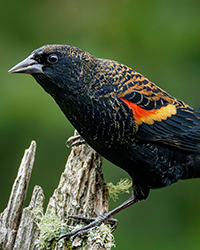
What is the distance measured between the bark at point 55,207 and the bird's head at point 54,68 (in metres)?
0.53

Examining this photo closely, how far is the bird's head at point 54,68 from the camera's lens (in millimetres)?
2568

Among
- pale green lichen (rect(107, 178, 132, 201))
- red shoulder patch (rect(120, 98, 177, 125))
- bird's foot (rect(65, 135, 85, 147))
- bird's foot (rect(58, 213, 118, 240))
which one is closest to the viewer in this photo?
bird's foot (rect(58, 213, 118, 240))

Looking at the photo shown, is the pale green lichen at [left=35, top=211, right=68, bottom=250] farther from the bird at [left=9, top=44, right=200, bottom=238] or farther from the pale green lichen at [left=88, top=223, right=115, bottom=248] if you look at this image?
the pale green lichen at [left=88, top=223, right=115, bottom=248]

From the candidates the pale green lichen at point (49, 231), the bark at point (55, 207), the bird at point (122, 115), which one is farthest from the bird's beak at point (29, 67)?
the pale green lichen at point (49, 231)

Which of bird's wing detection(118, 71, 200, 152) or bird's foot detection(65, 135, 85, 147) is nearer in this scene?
bird's wing detection(118, 71, 200, 152)

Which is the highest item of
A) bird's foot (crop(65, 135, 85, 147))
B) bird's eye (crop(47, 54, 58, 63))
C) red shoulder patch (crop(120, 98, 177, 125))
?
bird's eye (crop(47, 54, 58, 63))

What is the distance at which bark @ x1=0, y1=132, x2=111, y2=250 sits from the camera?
2564 mm

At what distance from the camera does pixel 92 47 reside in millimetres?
4359

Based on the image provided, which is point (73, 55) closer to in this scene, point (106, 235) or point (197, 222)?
point (106, 235)

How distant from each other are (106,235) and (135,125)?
30.9 inches

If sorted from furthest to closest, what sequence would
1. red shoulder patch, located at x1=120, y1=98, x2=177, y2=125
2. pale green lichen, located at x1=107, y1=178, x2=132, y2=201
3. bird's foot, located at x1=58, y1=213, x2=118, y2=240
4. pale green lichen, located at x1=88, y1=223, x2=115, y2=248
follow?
1. pale green lichen, located at x1=107, y1=178, x2=132, y2=201
2. red shoulder patch, located at x1=120, y1=98, x2=177, y2=125
3. bird's foot, located at x1=58, y1=213, x2=118, y2=240
4. pale green lichen, located at x1=88, y1=223, x2=115, y2=248

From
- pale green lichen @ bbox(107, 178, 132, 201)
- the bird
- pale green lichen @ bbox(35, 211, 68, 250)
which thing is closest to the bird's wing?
the bird

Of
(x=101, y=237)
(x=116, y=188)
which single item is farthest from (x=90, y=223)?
(x=116, y=188)

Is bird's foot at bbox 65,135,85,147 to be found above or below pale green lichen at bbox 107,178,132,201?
above
